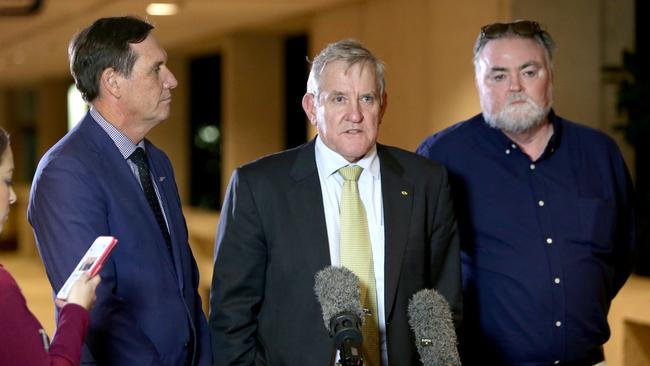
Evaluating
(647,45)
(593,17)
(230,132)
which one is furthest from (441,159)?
(230,132)

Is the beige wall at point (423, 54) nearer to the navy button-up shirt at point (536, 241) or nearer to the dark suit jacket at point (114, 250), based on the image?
the navy button-up shirt at point (536, 241)

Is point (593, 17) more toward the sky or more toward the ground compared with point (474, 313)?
more toward the sky

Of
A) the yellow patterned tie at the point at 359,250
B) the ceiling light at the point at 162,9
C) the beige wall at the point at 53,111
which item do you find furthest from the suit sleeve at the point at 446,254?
the beige wall at the point at 53,111

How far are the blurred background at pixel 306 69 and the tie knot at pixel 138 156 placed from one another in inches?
89.5

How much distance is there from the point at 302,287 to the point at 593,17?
5013 mm

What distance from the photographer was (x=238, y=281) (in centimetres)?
276

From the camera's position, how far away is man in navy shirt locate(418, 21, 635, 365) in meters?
3.24

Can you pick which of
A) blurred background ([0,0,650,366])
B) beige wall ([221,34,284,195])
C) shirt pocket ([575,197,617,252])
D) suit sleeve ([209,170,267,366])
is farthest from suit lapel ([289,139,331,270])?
beige wall ([221,34,284,195])

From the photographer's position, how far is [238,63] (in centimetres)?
1384

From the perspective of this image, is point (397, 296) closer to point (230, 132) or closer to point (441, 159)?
point (441, 159)

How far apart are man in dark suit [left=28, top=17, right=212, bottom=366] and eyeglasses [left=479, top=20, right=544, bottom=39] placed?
1.15 m

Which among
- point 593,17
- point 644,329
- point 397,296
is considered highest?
point 593,17

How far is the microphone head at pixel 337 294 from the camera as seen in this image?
6.68 feet

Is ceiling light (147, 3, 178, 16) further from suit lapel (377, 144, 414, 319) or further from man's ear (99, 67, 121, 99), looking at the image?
suit lapel (377, 144, 414, 319)
